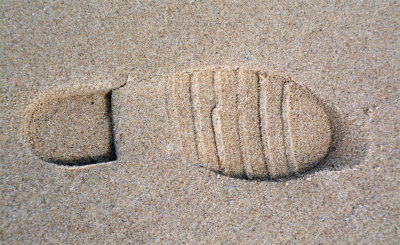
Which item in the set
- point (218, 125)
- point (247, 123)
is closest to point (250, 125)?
point (247, 123)

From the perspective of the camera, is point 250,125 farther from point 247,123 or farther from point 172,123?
point 172,123

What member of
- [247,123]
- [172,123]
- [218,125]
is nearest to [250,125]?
[247,123]

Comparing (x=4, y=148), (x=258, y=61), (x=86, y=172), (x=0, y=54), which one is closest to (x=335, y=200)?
(x=258, y=61)

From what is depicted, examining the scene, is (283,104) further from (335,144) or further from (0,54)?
(0,54)
